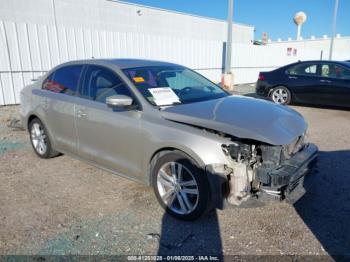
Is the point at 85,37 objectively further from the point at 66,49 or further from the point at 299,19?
the point at 299,19

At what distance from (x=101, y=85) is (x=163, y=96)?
3.05 feet

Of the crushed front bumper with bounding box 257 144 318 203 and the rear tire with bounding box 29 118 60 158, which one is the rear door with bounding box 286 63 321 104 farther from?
the rear tire with bounding box 29 118 60 158

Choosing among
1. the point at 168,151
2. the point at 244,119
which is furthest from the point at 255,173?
→ the point at 168,151

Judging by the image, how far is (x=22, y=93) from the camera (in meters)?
5.41

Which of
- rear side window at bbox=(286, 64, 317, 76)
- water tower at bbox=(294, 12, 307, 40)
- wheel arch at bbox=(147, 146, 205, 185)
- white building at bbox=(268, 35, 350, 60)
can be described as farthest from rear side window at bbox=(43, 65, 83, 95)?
water tower at bbox=(294, 12, 307, 40)

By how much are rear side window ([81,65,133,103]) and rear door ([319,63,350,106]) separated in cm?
742

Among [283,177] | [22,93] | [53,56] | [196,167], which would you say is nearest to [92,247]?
[196,167]

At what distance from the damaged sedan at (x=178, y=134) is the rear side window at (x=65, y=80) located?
0.07ft

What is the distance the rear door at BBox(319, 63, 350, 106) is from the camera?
8814 millimetres

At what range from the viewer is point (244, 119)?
10.5 ft

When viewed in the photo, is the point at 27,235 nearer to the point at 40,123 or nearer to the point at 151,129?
the point at 151,129

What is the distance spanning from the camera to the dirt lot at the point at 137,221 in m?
2.86

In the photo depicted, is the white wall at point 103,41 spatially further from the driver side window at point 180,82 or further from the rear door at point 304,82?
the driver side window at point 180,82

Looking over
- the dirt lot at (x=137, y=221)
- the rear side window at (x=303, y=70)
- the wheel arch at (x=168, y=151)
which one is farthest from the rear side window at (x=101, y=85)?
the rear side window at (x=303, y=70)
